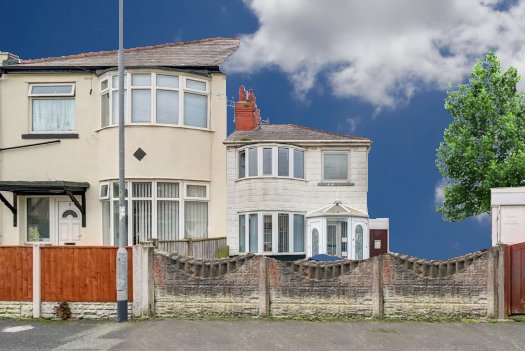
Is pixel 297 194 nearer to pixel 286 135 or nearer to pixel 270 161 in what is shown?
pixel 270 161

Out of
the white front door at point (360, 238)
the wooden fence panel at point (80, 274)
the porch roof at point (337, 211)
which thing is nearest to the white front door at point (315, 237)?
the porch roof at point (337, 211)

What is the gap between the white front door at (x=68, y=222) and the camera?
22.5 metres

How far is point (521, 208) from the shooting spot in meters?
17.8

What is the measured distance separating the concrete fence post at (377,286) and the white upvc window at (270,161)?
32.6ft

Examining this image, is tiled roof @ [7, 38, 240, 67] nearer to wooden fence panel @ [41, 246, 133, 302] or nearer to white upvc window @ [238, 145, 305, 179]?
white upvc window @ [238, 145, 305, 179]

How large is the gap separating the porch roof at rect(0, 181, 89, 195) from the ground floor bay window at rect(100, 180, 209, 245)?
89 centimetres

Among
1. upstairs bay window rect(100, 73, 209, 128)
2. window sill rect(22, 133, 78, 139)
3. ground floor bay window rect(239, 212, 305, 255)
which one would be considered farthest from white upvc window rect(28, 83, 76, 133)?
ground floor bay window rect(239, 212, 305, 255)

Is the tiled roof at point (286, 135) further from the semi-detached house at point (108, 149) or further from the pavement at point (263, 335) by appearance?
the pavement at point (263, 335)

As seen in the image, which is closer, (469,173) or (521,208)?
(521,208)

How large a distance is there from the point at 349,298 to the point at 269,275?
2.06m

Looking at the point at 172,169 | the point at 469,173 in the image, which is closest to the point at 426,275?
the point at 172,169

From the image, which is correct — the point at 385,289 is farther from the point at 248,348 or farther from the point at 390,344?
the point at 248,348

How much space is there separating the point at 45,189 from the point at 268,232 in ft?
28.6

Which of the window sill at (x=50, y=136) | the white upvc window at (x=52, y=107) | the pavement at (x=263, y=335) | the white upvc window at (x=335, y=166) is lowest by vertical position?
the pavement at (x=263, y=335)
